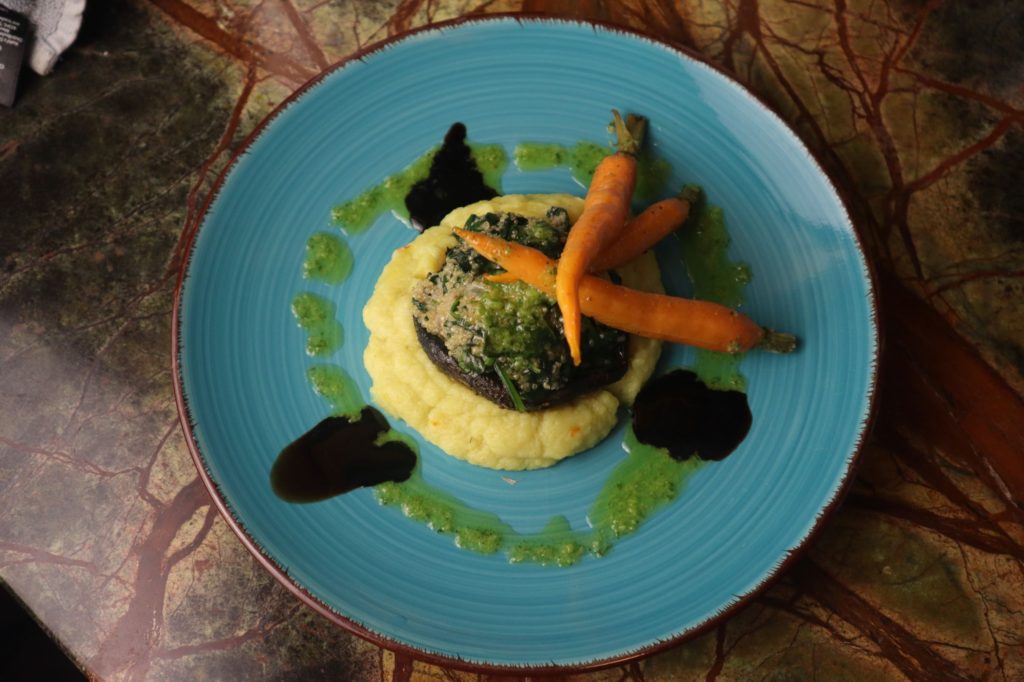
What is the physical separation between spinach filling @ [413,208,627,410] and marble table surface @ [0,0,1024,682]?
1.32 metres

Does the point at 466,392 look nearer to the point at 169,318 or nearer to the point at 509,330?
the point at 509,330

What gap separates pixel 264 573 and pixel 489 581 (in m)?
1.13

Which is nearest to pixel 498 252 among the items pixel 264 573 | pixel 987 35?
pixel 264 573

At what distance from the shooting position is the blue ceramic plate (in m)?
3.56

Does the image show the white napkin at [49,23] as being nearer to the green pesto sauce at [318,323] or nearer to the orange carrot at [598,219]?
the green pesto sauce at [318,323]

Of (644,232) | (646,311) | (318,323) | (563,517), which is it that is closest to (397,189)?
(318,323)

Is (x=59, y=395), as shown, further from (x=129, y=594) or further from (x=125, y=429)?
(x=129, y=594)

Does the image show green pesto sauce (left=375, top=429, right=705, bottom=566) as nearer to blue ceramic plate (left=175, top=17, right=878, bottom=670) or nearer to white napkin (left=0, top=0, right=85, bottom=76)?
blue ceramic plate (left=175, top=17, right=878, bottom=670)

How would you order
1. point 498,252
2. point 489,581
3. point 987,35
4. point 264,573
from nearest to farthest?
point 498,252 → point 489,581 → point 264,573 → point 987,35

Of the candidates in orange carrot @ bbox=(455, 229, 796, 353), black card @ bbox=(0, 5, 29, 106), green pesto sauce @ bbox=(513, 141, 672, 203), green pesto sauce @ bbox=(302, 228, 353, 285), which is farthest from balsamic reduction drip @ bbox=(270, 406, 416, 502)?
Result: black card @ bbox=(0, 5, 29, 106)

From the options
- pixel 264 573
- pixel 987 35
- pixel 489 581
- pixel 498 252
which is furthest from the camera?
pixel 987 35

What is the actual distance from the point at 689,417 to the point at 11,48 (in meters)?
3.98

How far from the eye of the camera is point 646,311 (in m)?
3.51

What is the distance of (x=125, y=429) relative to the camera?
412 centimetres
